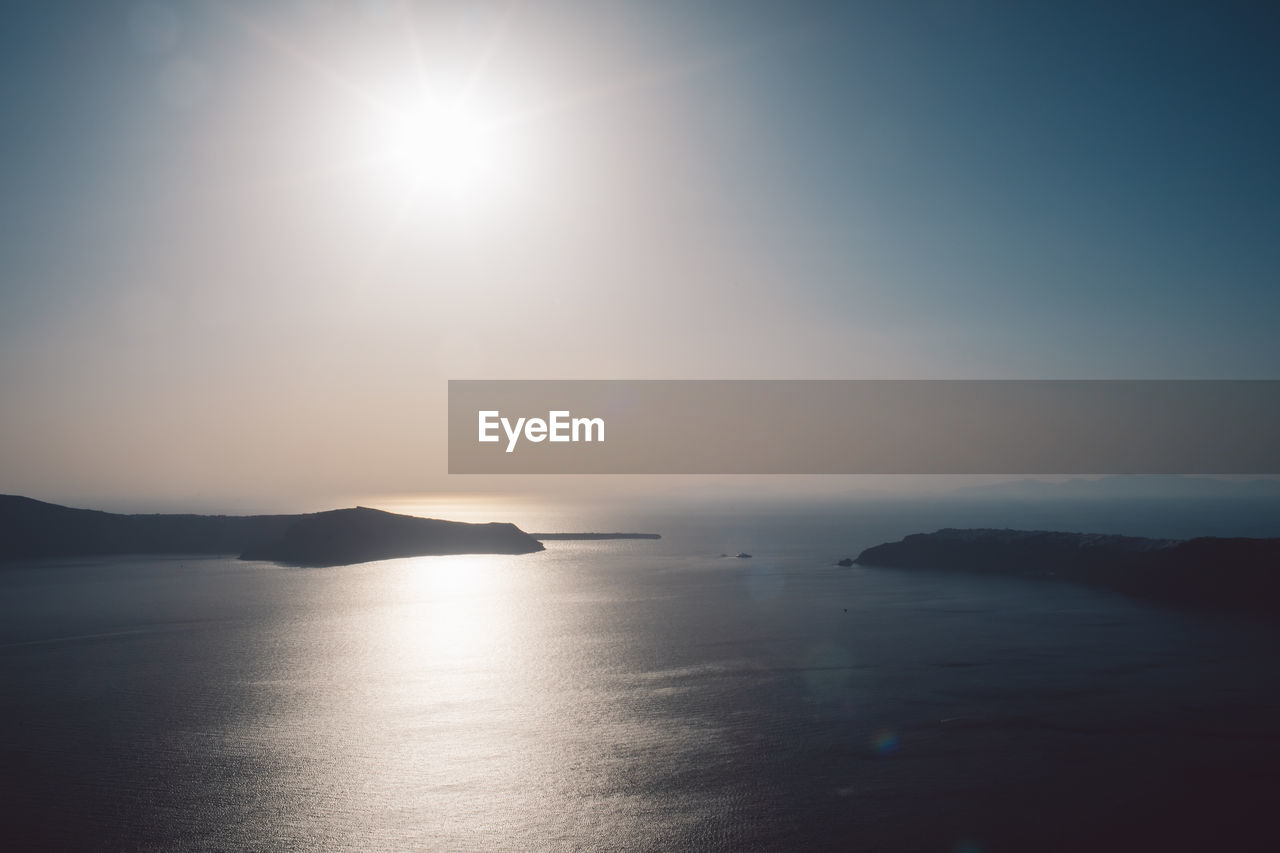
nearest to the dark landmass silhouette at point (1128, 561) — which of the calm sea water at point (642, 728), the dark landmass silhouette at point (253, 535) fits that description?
the calm sea water at point (642, 728)

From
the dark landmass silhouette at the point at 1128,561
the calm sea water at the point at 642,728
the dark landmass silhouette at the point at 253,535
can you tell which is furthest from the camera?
the dark landmass silhouette at the point at 253,535

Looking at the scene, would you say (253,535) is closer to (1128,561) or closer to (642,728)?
(642,728)

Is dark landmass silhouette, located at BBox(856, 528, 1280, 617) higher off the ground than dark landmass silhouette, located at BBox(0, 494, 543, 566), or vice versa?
dark landmass silhouette, located at BBox(0, 494, 543, 566)

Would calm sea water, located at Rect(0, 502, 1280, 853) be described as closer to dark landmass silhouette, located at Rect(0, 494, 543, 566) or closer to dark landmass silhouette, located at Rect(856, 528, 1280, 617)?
dark landmass silhouette, located at Rect(856, 528, 1280, 617)

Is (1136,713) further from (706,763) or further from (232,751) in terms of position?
(232,751)

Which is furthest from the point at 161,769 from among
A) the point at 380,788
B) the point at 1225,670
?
the point at 1225,670

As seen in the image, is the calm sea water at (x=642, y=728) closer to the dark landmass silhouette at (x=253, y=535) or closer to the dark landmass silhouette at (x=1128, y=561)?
the dark landmass silhouette at (x=1128, y=561)

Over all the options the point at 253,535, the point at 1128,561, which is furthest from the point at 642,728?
the point at 253,535

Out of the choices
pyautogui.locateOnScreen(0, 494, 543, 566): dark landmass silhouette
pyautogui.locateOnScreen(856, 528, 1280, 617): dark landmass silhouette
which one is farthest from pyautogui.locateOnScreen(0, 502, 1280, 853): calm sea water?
pyautogui.locateOnScreen(0, 494, 543, 566): dark landmass silhouette
